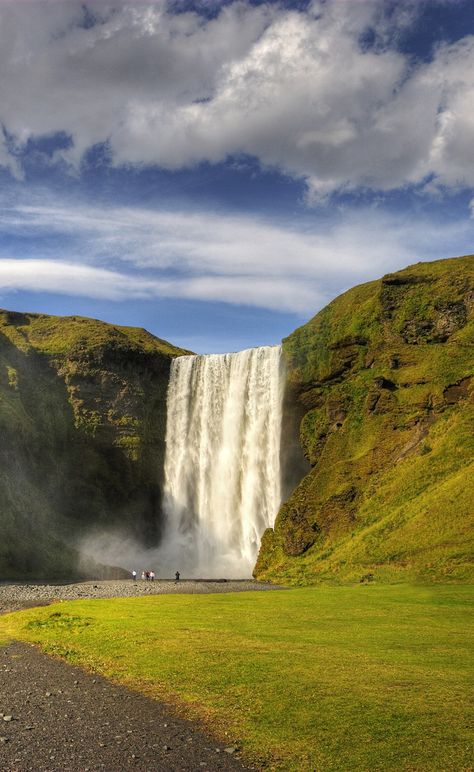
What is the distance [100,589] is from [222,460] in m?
31.4

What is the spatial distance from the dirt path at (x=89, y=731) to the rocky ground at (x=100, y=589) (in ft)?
96.6

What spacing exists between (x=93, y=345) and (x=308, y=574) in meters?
53.5

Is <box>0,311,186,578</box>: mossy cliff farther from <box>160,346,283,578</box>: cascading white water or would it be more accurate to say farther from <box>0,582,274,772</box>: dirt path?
<box>0,582,274,772</box>: dirt path

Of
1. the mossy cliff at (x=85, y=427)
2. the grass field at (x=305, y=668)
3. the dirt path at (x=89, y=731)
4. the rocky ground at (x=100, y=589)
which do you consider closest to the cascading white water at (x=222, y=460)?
the mossy cliff at (x=85, y=427)

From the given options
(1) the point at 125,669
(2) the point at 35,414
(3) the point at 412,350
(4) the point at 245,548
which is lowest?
(4) the point at 245,548

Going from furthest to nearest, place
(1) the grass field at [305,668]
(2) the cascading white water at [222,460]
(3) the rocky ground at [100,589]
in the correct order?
(2) the cascading white water at [222,460], (3) the rocky ground at [100,589], (1) the grass field at [305,668]

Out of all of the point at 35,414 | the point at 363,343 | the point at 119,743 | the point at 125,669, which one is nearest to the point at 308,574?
the point at 363,343

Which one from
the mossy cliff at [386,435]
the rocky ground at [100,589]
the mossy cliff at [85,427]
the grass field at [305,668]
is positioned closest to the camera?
the grass field at [305,668]

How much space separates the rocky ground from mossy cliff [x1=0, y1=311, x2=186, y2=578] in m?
23.4

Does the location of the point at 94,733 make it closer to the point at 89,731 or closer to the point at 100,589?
the point at 89,731

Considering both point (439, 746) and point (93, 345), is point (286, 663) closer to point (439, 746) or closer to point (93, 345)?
point (439, 746)

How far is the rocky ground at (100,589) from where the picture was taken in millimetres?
49594

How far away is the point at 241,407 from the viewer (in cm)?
8425

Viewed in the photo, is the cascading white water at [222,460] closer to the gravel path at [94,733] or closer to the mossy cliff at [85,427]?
the mossy cliff at [85,427]
